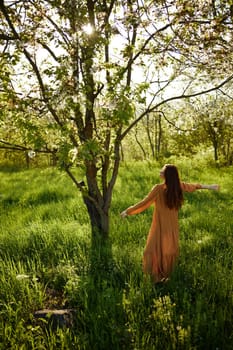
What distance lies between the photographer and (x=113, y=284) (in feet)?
14.1

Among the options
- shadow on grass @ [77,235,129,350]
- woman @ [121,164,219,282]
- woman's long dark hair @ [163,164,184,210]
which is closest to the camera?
shadow on grass @ [77,235,129,350]

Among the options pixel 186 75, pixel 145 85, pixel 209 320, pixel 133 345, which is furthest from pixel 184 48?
pixel 133 345

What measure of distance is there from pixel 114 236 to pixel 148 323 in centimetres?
256

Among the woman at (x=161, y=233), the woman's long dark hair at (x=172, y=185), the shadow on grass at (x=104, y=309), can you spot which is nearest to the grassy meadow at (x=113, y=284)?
the shadow on grass at (x=104, y=309)

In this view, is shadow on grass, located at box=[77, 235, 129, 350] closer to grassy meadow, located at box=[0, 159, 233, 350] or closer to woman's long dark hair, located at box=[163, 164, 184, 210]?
grassy meadow, located at box=[0, 159, 233, 350]

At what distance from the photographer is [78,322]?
11.5 ft

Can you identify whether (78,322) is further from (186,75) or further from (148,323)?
(186,75)

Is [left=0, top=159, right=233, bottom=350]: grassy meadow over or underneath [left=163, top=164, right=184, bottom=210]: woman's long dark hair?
underneath

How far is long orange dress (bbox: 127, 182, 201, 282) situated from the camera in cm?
437

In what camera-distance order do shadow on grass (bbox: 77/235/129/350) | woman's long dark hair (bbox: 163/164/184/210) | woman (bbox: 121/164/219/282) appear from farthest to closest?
woman (bbox: 121/164/219/282)
woman's long dark hair (bbox: 163/164/184/210)
shadow on grass (bbox: 77/235/129/350)

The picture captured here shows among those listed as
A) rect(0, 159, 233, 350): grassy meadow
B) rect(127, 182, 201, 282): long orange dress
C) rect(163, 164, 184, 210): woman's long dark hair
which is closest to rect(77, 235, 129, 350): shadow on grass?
rect(0, 159, 233, 350): grassy meadow

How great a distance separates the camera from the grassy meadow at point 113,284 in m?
3.17

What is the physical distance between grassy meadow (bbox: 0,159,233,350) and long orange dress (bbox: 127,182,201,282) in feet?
0.66

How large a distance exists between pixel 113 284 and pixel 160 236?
2.82 ft
